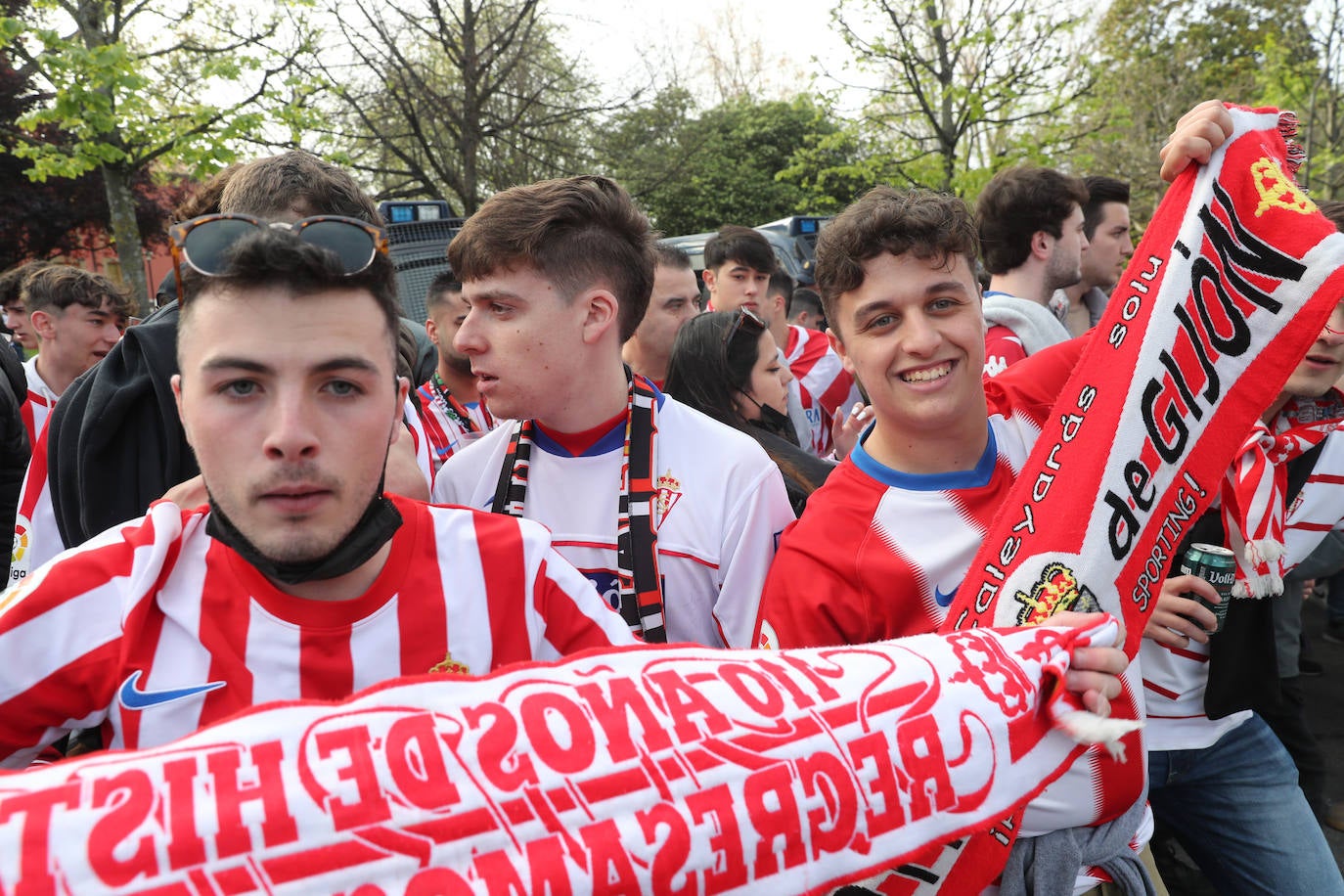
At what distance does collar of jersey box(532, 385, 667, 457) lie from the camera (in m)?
2.62

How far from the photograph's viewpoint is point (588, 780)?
4.55 ft

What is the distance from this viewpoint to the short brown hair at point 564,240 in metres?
2.62

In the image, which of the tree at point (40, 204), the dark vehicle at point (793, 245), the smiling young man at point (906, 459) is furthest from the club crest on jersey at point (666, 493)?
the tree at point (40, 204)

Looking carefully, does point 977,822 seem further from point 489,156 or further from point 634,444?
point 489,156

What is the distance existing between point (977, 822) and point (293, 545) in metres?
1.27

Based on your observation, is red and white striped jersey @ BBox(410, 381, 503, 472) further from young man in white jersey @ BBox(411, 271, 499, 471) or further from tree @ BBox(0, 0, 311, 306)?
tree @ BBox(0, 0, 311, 306)

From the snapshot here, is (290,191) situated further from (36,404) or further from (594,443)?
(36,404)

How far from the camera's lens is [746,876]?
1.43m

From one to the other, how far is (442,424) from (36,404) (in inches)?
126

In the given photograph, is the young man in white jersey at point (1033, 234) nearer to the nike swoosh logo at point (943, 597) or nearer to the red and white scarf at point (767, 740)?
the red and white scarf at point (767, 740)

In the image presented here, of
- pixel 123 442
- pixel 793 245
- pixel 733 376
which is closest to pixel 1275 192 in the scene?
pixel 733 376

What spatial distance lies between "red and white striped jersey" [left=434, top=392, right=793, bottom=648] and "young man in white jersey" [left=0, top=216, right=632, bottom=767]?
28.7 inches

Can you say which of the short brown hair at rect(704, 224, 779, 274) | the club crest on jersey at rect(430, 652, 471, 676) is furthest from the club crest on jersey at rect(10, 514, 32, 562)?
the short brown hair at rect(704, 224, 779, 274)

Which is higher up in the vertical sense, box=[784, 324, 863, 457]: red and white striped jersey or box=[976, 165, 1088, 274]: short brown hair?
box=[976, 165, 1088, 274]: short brown hair
